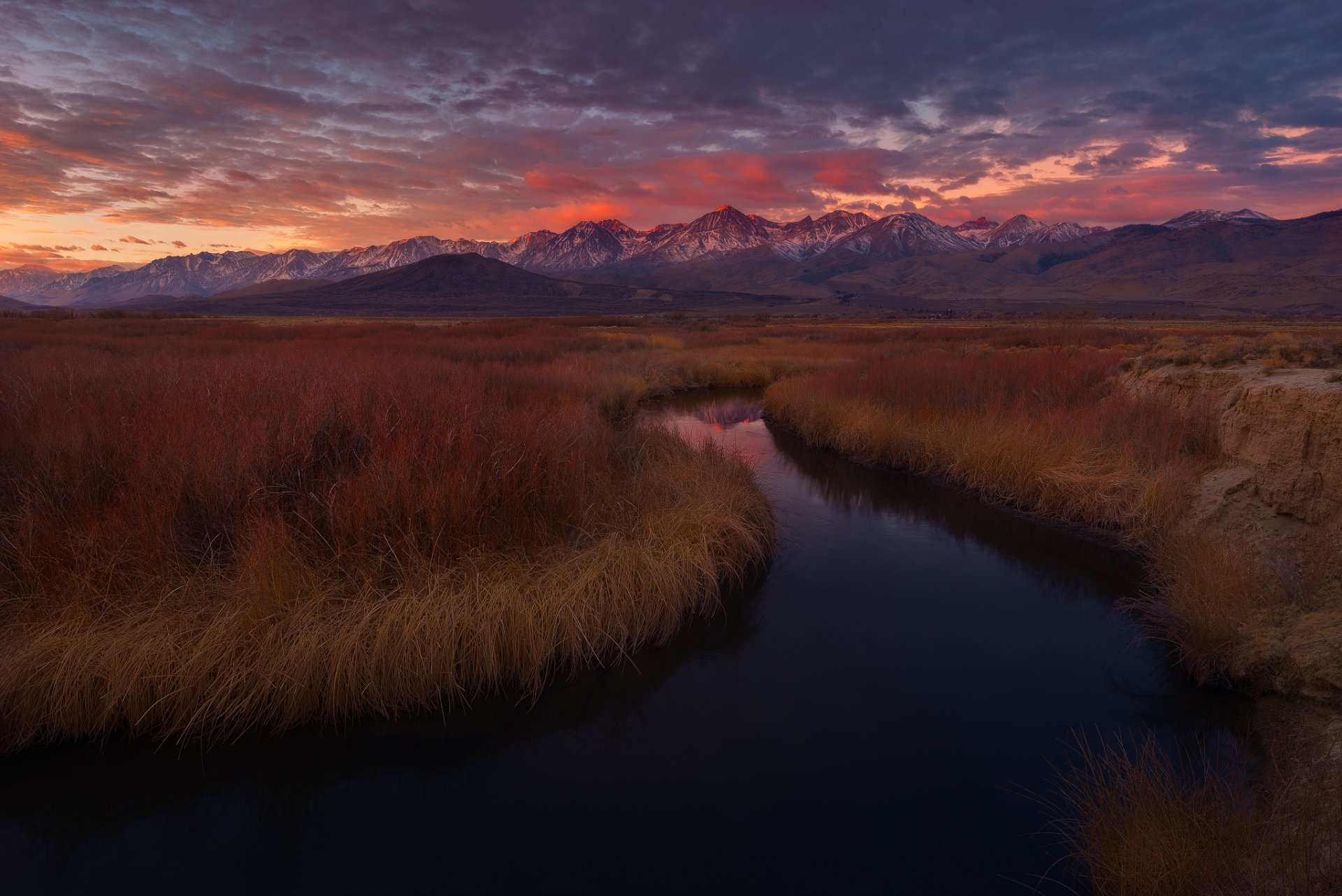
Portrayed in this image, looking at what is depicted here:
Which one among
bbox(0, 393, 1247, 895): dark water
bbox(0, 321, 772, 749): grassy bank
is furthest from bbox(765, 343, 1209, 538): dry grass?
bbox(0, 321, 772, 749): grassy bank

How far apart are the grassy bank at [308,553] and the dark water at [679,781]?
0.37 m

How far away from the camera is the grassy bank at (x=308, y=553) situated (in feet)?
17.1

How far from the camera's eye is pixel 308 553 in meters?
6.21

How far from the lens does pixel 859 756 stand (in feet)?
18.0

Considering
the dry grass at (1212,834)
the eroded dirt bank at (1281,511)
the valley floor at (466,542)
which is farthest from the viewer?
the eroded dirt bank at (1281,511)

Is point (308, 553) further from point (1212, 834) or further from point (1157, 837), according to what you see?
point (1212, 834)

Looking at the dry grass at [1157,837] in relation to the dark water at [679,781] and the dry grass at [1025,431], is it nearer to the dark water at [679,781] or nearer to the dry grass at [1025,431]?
the dark water at [679,781]

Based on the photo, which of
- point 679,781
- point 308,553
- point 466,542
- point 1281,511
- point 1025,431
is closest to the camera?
point 679,781

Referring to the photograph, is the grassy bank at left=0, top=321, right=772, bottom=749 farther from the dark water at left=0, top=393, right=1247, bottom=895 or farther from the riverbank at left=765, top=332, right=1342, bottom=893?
the riverbank at left=765, top=332, right=1342, bottom=893

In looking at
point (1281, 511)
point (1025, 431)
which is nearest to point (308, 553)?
point (1281, 511)

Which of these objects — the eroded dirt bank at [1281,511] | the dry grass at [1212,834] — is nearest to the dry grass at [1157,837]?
the dry grass at [1212,834]

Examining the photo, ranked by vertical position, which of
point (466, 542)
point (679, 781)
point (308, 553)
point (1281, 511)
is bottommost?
point (679, 781)

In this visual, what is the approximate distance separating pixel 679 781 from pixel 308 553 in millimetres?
4114

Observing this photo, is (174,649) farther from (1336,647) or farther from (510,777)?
(1336,647)
